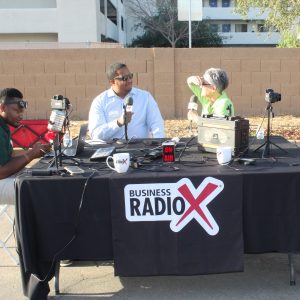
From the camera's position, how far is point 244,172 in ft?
10.3

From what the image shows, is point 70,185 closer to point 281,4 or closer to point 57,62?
point 57,62

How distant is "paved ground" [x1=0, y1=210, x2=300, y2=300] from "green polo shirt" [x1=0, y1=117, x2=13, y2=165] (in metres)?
0.96

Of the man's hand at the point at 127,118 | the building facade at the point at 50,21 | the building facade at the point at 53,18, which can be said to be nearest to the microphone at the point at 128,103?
the man's hand at the point at 127,118

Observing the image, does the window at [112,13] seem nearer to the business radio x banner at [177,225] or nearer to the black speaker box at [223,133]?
the black speaker box at [223,133]

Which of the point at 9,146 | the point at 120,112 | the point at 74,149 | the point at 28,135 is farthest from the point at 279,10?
the point at 9,146

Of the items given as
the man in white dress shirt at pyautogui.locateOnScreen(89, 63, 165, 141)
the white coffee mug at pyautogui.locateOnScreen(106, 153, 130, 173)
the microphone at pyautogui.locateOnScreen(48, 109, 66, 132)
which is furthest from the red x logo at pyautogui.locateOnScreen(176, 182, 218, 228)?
the man in white dress shirt at pyautogui.locateOnScreen(89, 63, 165, 141)

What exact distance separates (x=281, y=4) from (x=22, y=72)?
21.2ft

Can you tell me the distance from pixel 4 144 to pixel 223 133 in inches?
65.8

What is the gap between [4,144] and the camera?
3688 mm

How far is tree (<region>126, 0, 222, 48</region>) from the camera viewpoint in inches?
1583

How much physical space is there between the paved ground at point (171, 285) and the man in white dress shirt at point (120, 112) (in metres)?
1.52

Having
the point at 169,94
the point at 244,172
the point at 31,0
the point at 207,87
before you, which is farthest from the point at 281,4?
the point at 31,0

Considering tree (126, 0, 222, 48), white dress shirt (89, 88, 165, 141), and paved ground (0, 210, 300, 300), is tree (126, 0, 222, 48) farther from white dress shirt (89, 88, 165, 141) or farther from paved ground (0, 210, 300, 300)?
paved ground (0, 210, 300, 300)

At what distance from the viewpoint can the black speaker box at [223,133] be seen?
356 cm
